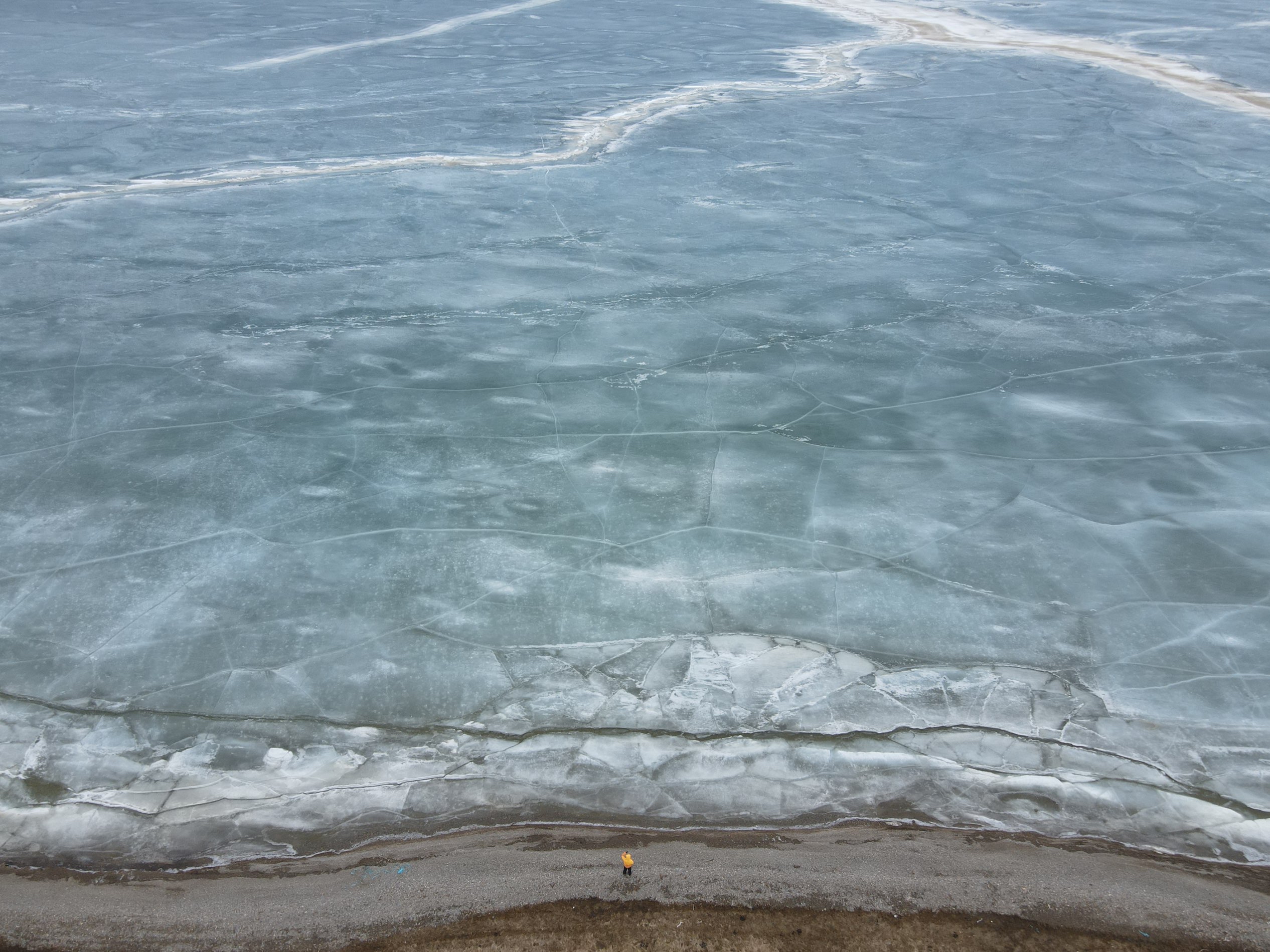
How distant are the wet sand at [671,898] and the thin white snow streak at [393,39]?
15665 millimetres

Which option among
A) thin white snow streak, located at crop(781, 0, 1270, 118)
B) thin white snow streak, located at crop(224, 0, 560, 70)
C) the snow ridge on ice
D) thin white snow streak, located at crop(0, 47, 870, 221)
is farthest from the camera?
thin white snow streak, located at crop(224, 0, 560, 70)

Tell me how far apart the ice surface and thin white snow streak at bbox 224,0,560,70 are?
468 cm

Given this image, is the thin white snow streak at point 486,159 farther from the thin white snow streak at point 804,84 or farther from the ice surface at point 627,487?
the ice surface at point 627,487

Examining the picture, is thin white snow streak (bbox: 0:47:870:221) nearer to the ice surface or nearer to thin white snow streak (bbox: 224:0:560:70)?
the ice surface

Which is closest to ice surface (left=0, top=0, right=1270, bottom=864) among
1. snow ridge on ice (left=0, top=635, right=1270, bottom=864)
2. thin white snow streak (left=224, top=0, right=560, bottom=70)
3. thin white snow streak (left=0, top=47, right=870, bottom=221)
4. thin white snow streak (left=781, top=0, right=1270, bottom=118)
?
snow ridge on ice (left=0, top=635, right=1270, bottom=864)

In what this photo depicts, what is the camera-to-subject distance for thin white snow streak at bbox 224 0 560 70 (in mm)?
16328

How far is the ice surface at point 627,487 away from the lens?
13.8 ft

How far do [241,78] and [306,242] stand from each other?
7907 mm

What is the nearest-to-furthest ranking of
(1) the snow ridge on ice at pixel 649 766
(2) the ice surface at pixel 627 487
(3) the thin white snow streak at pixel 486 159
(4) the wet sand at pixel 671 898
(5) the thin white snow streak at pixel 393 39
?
(4) the wet sand at pixel 671 898 < (1) the snow ridge on ice at pixel 649 766 < (2) the ice surface at pixel 627 487 < (3) the thin white snow streak at pixel 486 159 < (5) the thin white snow streak at pixel 393 39

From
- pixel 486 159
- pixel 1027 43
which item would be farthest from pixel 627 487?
pixel 1027 43

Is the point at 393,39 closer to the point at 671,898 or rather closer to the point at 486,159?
the point at 486,159

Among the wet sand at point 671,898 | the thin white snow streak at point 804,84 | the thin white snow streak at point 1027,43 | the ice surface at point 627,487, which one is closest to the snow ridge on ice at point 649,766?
the ice surface at point 627,487

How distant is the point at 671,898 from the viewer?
3.64 meters

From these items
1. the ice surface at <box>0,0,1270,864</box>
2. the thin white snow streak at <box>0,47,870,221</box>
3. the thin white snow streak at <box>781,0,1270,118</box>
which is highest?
the thin white snow streak at <box>781,0,1270,118</box>
